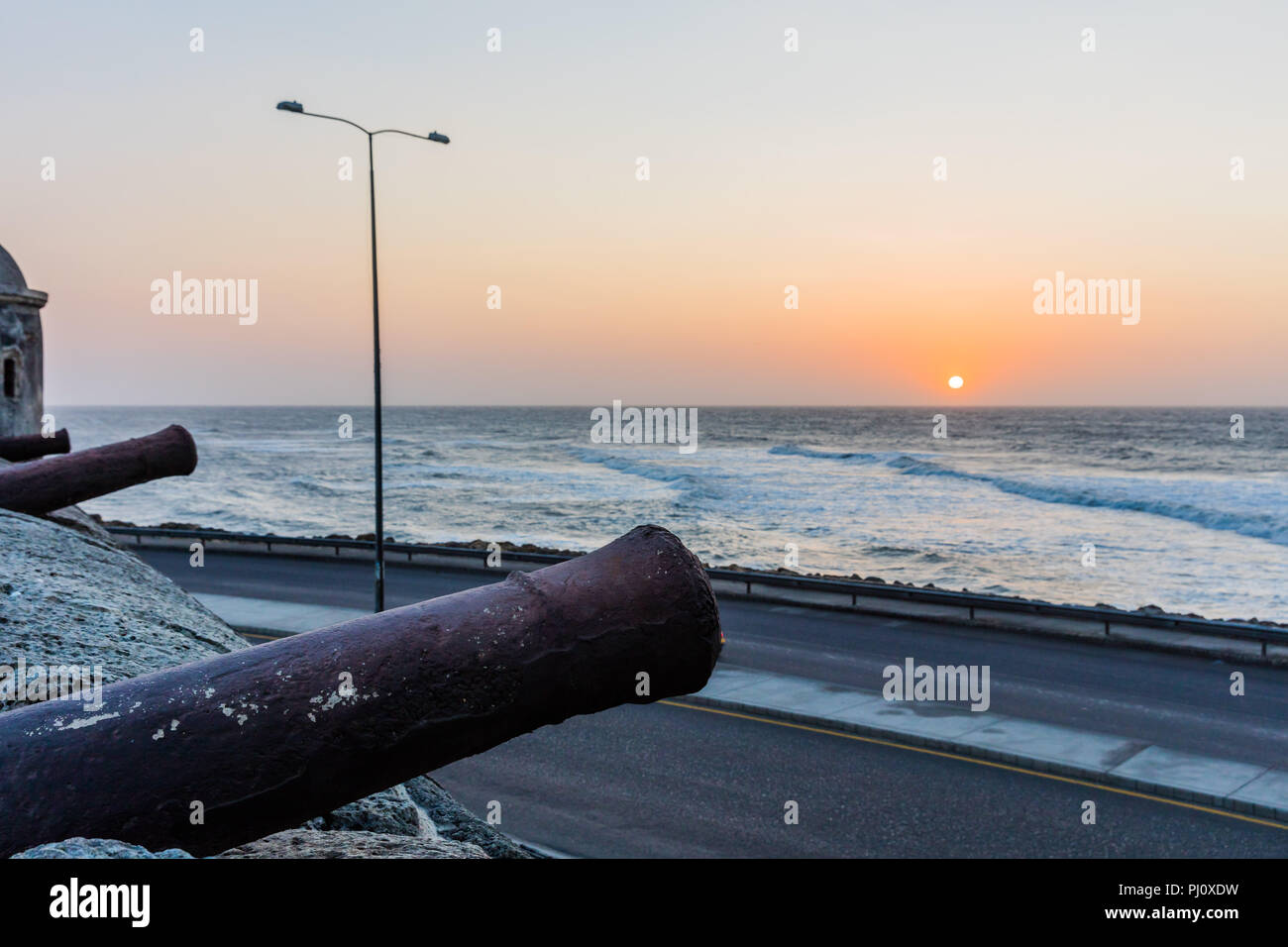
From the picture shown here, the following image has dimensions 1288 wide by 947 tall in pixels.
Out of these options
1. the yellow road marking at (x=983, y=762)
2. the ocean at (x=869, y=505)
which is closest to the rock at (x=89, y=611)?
the yellow road marking at (x=983, y=762)

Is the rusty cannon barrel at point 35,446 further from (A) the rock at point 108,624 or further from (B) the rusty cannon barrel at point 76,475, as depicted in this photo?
(A) the rock at point 108,624

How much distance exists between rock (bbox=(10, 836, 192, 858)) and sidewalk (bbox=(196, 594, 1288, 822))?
11.7 m

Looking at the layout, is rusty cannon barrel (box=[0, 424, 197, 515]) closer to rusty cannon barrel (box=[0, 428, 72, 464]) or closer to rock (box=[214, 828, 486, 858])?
rusty cannon barrel (box=[0, 428, 72, 464])

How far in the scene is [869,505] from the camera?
200 ft

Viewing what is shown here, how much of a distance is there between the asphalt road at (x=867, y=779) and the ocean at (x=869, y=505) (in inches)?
674

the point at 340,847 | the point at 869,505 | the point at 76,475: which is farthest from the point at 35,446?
the point at 869,505

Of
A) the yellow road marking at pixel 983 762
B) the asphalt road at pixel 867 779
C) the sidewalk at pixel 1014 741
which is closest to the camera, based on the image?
the asphalt road at pixel 867 779

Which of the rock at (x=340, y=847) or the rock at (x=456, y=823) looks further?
the rock at (x=456, y=823)

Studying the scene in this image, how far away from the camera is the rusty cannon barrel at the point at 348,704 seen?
6.65 ft

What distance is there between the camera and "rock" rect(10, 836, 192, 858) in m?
1.82

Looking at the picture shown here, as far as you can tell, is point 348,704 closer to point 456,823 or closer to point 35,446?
point 456,823

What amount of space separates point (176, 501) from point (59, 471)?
6257 centimetres

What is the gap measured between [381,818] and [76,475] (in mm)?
4348

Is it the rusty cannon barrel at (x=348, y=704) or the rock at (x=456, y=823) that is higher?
the rusty cannon barrel at (x=348, y=704)
